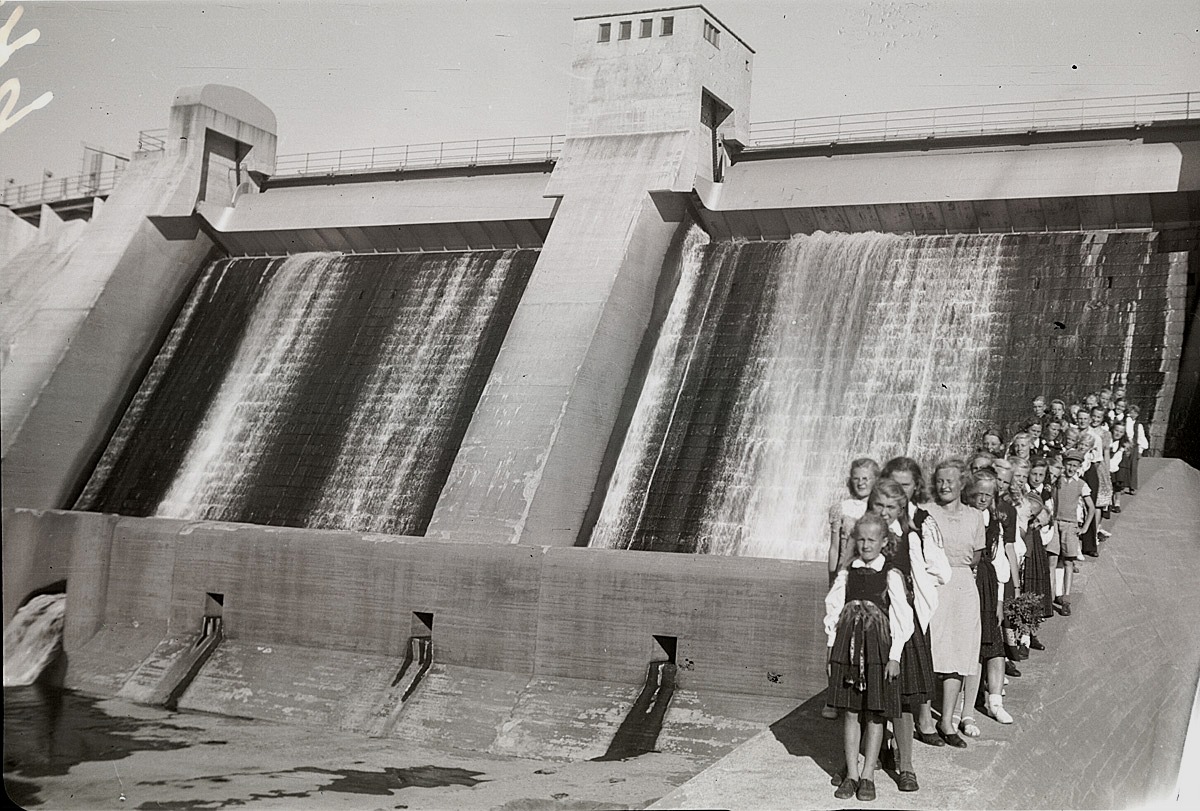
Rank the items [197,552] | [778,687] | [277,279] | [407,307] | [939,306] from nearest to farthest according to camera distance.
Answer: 1. [778,687]
2. [197,552]
3. [939,306]
4. [407,307]
5. [277,279]

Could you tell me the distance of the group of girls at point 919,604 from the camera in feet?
17.6

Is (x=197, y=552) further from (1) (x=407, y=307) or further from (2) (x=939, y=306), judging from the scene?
(2) (x=939, y=306)

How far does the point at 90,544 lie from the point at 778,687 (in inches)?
278

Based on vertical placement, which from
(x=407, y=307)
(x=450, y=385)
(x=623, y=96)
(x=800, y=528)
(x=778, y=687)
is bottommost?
(x=778, y=687)

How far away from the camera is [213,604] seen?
40.2 feet

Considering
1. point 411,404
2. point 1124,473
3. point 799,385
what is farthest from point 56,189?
point 1124,473

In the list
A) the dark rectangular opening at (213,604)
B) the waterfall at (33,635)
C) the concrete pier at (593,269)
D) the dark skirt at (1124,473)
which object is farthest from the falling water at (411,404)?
the dark skirt at (1124,473)

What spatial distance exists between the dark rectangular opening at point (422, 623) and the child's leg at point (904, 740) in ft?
21.2

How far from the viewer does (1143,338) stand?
13.0 meters

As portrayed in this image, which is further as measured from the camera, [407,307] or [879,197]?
[407,307]

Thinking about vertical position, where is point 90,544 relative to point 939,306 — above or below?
below

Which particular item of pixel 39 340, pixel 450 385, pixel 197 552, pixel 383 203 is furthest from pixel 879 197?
pixel 39 340

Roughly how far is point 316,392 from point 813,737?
12003mm

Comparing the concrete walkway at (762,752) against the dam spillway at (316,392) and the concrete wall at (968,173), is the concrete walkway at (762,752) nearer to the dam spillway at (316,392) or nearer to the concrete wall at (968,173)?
the dam spillway at (316,392)
